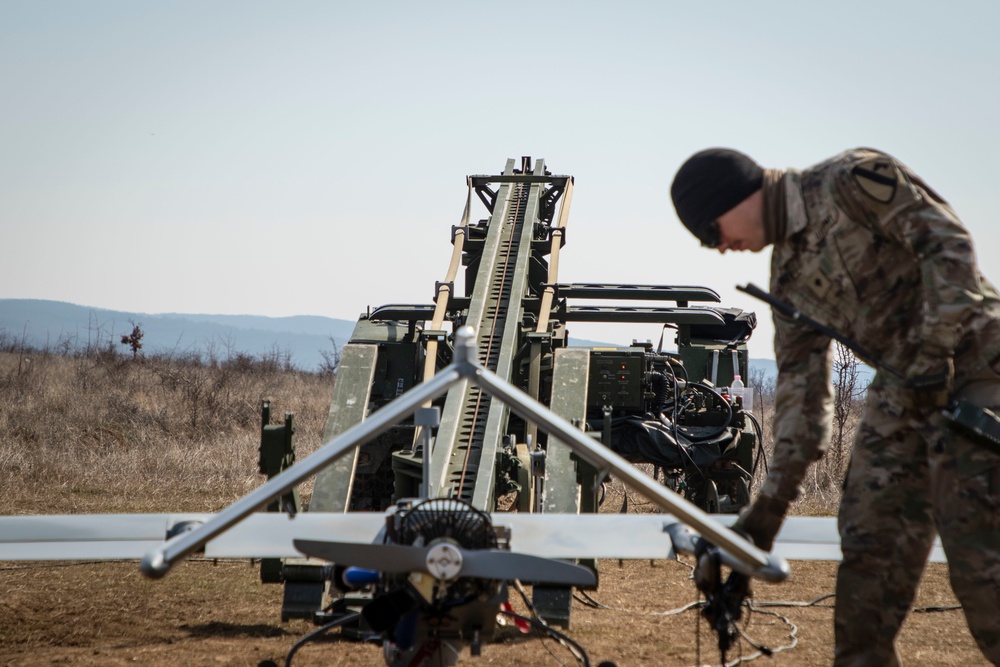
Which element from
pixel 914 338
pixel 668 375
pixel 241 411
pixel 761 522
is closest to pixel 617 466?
pixel 761 522

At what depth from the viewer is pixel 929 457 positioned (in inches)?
129

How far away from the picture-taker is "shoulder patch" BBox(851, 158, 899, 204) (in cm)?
318

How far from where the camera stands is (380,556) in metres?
2.99

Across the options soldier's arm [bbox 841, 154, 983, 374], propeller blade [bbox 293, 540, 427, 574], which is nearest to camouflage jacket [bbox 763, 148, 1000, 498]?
soldier's arm [bbox 841, 154, 983, 374]

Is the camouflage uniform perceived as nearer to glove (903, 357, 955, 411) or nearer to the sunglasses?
glove (903, 357, 955, 411)

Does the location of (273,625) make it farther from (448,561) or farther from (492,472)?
(448,561)

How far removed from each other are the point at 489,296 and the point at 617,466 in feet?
17.2

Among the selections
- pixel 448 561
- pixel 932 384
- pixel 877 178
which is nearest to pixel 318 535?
pixel 448 561

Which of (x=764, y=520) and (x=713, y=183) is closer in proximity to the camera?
(x=713, y=183)

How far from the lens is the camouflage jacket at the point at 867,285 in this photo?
3.04 metres

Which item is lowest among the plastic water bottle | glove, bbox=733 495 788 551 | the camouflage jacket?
glove, bbox=733 495 788 551

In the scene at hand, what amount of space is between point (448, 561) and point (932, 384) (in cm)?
140

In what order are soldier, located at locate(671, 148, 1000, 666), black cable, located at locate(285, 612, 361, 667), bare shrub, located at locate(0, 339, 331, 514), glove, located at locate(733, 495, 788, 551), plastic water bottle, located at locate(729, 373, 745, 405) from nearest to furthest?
1. soldier, located at locate(671, 148, 1000, 666)
2. glove, located at locate(733, 495, 788, 551)
3. black cable, located at locate(285, 612, 361, 667)
4. plastic water bottle, located at locate(729, 373, 745, 405)
5. bare shrub, located at locate(0, 339, 331, 514)

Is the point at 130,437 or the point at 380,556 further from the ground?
the point at 380,556
